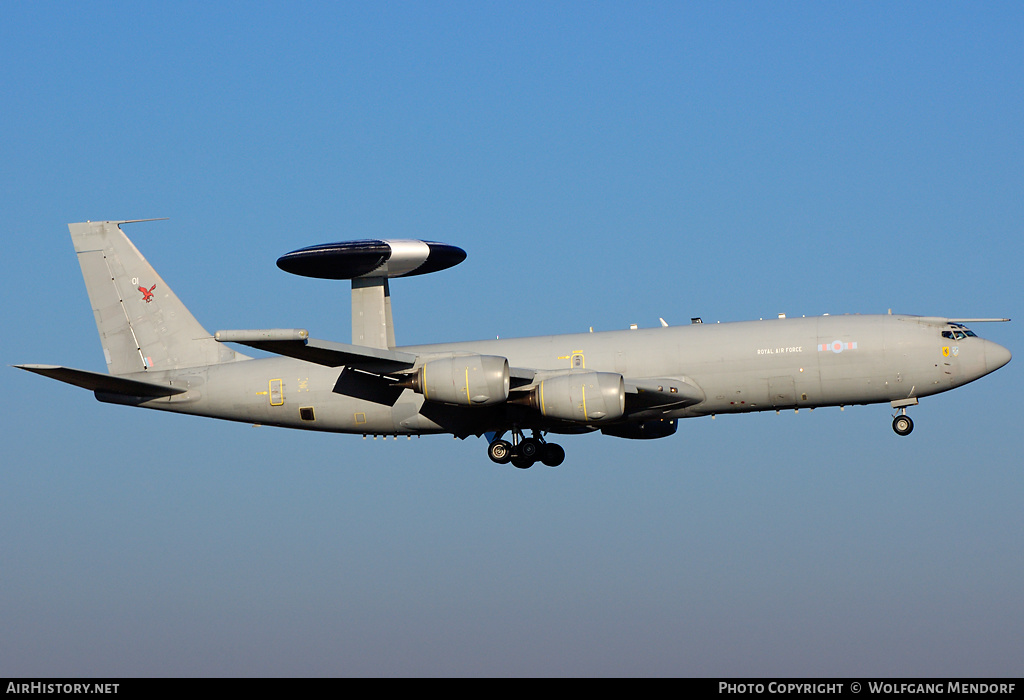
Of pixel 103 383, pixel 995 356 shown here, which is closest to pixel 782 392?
pixel 995 356

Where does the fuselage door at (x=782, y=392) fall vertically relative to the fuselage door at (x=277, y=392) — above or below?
below

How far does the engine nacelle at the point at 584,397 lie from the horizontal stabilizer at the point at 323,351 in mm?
5433

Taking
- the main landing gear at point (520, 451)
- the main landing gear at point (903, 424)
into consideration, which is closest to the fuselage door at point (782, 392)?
the main landing gear at point (903, 424)

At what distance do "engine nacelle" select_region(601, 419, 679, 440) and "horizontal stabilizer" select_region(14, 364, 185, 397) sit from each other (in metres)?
18.5

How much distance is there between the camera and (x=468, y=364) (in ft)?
147

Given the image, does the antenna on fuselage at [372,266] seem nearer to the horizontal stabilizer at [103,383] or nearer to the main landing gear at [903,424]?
the horizontal stabilizer at [103,383]

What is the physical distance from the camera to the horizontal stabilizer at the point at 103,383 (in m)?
45.4

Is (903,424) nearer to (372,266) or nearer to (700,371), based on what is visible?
(700,371)

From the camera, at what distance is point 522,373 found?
4641cm

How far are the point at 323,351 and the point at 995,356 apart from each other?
999 inches

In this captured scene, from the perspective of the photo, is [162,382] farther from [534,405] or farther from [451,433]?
[534,405]
